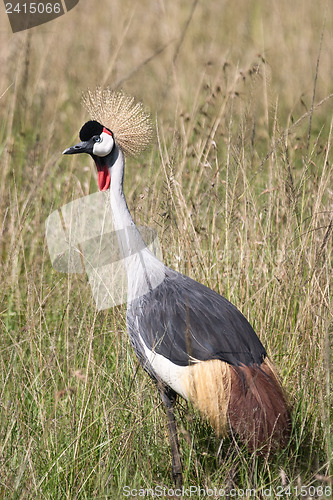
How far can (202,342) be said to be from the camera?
87.8 inches

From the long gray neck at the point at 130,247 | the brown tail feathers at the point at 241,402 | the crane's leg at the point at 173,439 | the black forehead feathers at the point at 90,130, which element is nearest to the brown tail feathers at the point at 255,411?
the brown tail feathers at the point at 241,402

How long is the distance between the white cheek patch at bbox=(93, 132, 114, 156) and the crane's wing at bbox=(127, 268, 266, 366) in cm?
49

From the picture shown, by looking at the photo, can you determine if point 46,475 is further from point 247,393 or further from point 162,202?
point 162,202

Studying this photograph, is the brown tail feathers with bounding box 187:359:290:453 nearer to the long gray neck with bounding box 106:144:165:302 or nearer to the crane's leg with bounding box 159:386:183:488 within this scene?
the crane's leg with bounding box 159:386:183:488

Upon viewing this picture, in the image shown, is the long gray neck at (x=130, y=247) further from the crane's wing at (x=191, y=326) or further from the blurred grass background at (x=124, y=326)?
the blurred grass background at (x=124, y=326)

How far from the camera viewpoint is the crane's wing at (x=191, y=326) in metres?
2.22

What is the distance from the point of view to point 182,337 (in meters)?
2.27

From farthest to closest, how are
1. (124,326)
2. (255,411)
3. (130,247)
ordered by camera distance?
(124,326), (130,247), (255,411)

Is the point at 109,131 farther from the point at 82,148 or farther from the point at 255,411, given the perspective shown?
the point at 255,411

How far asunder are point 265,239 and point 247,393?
2.69ft

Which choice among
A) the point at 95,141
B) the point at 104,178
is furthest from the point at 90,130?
the point at 104,178

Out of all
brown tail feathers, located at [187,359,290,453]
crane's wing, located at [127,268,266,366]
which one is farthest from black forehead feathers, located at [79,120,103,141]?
brown tail feathers, located at [187,359,290,453]

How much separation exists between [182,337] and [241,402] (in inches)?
11.0

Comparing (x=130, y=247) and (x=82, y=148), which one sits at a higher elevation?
(x=82, y=148)
